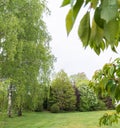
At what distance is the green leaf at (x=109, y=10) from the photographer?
41 centimetres

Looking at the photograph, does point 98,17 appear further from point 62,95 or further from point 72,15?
point 62,95

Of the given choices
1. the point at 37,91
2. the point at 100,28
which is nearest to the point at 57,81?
the point at 37,91

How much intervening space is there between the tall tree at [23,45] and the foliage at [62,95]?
953cm

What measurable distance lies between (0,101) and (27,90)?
4505mm

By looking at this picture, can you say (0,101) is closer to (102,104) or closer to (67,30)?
(67,30)

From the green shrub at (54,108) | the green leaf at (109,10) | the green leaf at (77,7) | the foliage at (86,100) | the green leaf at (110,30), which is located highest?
the foliage at (86,100)

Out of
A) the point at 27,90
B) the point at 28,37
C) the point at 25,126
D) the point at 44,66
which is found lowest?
the point at 25,126

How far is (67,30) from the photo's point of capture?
48 cm

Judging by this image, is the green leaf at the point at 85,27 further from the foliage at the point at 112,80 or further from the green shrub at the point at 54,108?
the green shrub at the point at 54,108

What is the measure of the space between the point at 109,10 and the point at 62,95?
26.6 metres

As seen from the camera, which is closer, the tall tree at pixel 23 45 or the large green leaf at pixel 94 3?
the large green leaf at pixel 94 3

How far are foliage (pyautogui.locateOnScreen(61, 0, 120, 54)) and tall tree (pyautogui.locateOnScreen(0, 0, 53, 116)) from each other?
13.3 metres

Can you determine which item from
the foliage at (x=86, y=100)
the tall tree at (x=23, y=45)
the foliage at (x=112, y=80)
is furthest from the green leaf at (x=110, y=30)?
the foliage at (x=86, y=100)

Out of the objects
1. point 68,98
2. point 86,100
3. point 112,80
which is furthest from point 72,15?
point 86,100
